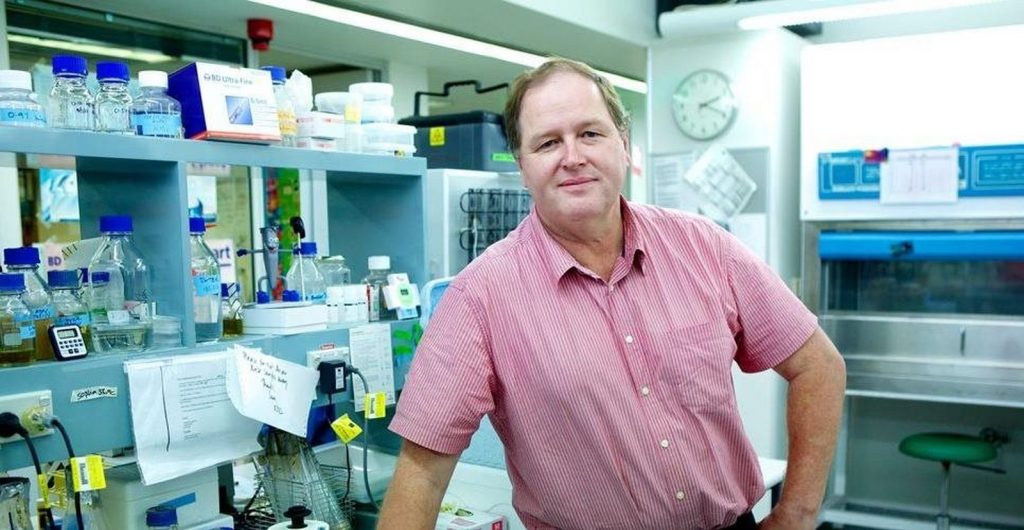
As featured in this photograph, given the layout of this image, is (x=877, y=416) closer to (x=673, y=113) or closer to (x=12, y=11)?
(x=673, y=113)

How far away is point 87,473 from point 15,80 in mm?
699

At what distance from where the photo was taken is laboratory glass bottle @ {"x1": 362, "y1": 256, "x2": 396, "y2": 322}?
2.24 meters

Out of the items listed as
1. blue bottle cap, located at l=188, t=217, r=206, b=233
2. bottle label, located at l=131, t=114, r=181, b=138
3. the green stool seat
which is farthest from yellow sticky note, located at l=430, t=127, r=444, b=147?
the green stool seat

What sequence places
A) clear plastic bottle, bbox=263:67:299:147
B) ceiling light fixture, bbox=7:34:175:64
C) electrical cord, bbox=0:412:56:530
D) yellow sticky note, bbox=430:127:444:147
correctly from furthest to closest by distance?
ceiling light fixture, bbox=7:34:175:64 → yellow sticky note, bbox=430:127:444:147 → clear plastic bottle, bbox=263:67:299:147 → electrical cord, bbox=0:412:56:530

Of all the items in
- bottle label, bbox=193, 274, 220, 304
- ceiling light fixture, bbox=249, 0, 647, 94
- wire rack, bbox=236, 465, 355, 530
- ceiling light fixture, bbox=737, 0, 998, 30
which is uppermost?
ceiling light fixture, bbox=249, 0, 647, 94

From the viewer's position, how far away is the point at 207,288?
1847 mm

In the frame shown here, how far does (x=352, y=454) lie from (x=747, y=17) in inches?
96.2

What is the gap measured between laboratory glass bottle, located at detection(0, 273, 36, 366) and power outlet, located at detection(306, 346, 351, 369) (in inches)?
22.5

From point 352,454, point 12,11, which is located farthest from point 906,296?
point 12,11

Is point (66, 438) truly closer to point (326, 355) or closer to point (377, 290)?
point (326, 355)

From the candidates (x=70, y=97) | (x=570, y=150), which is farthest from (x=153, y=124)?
(x=570, y=150)

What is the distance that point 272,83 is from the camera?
199cm

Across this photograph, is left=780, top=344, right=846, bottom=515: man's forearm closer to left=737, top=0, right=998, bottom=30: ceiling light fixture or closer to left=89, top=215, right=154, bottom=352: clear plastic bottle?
left=89, top=215, right=154, bottom=352: clear plastic bottle

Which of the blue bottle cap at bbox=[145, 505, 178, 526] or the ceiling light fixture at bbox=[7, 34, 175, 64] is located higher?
the ceiling light fixture at bbox=[7, 34, 175, 64]
